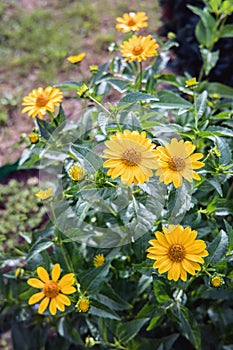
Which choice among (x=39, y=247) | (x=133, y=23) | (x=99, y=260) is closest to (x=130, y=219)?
(x=99, y=260)

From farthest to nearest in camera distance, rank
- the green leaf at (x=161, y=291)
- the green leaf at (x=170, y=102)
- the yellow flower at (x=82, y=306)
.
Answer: the green leaf at (x=170, y=102)
the green leaf at (x=161, y=291)
the yellow flower at (x=82, y=306)

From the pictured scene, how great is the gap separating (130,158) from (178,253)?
8.8 inches

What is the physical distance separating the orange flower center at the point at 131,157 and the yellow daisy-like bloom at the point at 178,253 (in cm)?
16

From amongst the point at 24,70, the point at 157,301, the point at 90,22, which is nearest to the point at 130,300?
the point at 157,301

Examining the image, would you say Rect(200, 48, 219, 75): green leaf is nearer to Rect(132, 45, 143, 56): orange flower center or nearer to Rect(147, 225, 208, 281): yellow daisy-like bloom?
Rect(132, 45, 143, 56): orange flower center

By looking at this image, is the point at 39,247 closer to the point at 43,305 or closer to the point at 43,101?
the point at 43,305

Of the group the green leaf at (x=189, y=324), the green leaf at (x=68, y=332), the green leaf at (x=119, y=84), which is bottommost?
the green leaf at (x=68, y=332)

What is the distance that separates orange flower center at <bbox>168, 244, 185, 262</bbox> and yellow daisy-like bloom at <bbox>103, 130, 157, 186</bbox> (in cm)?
16

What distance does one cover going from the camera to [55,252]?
56.2 inches

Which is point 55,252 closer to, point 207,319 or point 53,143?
point 53,143

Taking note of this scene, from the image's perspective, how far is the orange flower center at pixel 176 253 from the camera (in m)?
1.03

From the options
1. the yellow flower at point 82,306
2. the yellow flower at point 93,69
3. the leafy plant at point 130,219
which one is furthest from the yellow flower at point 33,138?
the yellow flower at point 82,306

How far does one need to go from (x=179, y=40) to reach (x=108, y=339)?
1.66 m

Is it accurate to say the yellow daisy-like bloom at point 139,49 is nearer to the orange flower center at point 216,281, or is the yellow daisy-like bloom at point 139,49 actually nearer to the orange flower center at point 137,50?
the orange flower center at point 137,50
